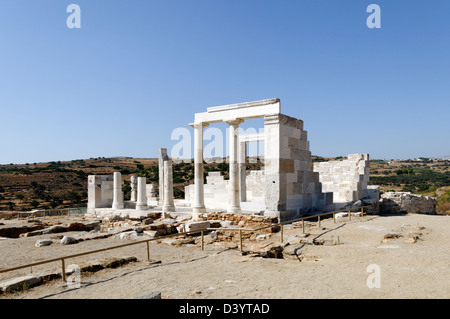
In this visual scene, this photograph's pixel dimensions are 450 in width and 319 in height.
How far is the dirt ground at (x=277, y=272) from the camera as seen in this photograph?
20.0 feet

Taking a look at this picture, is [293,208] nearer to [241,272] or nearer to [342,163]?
[241,272]

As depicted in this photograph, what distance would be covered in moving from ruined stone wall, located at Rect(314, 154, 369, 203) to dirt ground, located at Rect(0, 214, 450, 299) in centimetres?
768

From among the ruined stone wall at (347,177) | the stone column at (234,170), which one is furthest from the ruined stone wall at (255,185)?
the stone column at (234,170)

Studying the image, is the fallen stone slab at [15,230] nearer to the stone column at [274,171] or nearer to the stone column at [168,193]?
the stone column at [168,193]

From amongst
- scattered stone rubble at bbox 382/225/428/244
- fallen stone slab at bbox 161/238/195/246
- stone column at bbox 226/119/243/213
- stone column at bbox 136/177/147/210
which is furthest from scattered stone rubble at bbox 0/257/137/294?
stone column at bbox 136/177/147/210

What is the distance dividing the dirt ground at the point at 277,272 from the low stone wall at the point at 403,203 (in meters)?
6.43

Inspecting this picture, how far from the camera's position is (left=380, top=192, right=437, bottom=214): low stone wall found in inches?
720

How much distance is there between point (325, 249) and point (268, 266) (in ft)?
7.80

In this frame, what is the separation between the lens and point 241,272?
24.8 ft

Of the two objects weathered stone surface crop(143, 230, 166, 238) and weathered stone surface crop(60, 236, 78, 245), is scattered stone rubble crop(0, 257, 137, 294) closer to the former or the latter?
weathered stone surface crop(143, 230, 166, 238)

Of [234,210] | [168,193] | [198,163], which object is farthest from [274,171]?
[168,193]

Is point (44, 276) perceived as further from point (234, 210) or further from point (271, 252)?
point (234, 210)

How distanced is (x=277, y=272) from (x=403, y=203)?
14.1m

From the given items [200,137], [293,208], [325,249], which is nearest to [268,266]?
[325,249]
